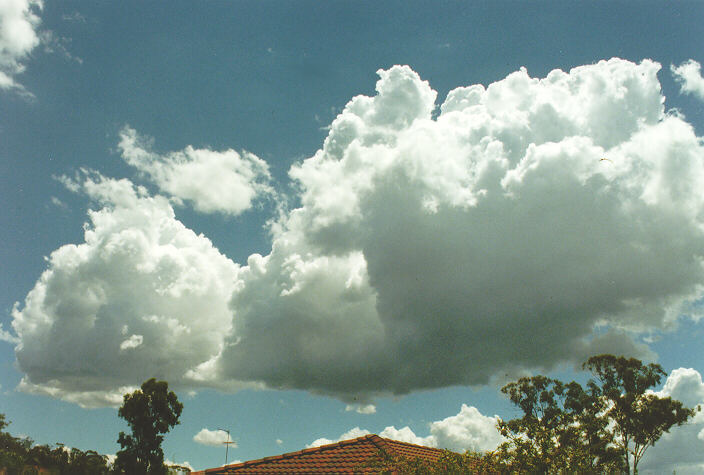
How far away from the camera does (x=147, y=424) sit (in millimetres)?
42469

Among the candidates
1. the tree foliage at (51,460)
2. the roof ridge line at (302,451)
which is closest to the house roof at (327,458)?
the roof ridge line at (302,451)

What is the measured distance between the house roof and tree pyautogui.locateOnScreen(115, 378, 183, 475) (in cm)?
2094

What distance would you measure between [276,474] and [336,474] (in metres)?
3.00

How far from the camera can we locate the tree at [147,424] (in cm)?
4106

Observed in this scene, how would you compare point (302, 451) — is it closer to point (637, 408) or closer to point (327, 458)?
point (327, 458)

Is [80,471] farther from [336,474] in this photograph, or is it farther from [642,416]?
[642,416]

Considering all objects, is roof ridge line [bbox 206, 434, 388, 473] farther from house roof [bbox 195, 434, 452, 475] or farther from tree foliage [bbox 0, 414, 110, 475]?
tree foliage [bbox 0, 414, 110, 475]

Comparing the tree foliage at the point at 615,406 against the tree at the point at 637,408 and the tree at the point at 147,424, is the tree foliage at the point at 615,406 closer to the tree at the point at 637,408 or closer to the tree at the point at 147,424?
the tree at the point at 637,408

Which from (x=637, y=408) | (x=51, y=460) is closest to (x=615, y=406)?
(x=637, y=408)

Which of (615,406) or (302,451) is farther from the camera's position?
(615,406)

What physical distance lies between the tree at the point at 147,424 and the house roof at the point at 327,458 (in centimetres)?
2094

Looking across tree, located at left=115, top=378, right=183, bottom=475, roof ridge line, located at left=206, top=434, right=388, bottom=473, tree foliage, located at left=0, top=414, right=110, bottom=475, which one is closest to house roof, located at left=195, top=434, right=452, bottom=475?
roof ridge line, located at left=206, top=434, right=388, bottom=473

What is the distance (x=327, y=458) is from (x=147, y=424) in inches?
1022

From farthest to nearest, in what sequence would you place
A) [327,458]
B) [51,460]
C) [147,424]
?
[51,460], [147,424], [327,458]
